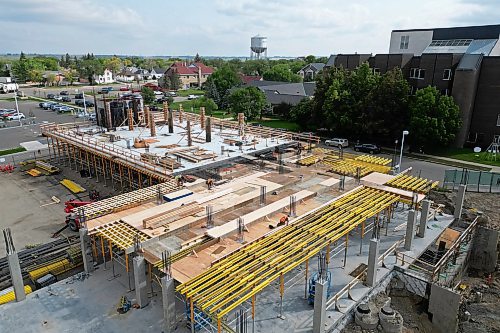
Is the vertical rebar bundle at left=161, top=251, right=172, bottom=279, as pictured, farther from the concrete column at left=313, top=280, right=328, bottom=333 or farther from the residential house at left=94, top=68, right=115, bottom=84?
the residential house at left=94, top=68, right=115, bottom=84

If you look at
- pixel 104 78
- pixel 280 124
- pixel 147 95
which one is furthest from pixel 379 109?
pixel 104 78

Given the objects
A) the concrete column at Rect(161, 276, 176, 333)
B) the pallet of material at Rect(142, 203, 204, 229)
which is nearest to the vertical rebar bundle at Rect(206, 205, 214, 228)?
the pallet of material at Rect(142, 203, 204, 229)

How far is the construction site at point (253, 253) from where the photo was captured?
15.1m

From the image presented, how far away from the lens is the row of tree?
42281mm

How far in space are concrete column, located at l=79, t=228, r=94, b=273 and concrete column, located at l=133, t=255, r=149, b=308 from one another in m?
3.89

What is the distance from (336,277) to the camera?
736 inches

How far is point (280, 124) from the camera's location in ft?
207

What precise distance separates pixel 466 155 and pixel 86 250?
4191 centimetres

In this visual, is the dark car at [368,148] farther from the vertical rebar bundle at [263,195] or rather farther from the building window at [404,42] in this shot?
the vertical rebar bundle at [263,195]

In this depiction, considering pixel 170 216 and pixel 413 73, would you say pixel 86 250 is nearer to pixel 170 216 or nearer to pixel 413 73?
pixel 170 216

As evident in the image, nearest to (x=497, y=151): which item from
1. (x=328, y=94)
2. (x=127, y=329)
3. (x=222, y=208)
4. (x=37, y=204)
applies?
(x=328, y=94)

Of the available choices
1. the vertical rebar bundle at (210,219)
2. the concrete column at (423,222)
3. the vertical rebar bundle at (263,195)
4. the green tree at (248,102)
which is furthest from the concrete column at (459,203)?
the green tree at (248,102)

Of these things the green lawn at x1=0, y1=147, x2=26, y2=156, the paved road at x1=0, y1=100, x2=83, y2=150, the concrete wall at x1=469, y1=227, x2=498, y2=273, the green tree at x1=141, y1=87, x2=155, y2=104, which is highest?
the green tree at x1=141, y1=87, x2=155, y2=104

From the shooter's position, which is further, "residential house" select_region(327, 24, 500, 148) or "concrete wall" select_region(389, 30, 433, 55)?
"concrete wall" select_region(389, 30, 433, 55)
